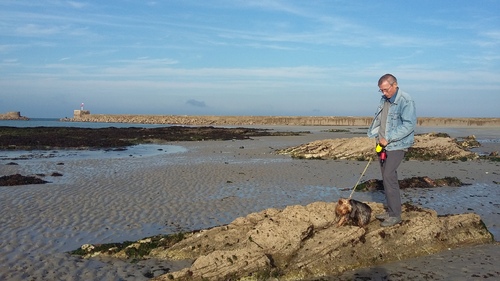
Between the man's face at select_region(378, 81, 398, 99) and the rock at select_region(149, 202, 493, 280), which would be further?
the man's face at select_region(378, 81, 398, 99)

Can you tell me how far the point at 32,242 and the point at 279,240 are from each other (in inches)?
170

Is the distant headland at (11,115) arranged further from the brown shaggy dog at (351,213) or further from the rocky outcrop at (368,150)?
the brown shaggy dog at (351,213)

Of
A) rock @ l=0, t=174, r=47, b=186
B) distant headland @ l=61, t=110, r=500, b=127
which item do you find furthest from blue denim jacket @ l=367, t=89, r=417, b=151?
distant headland @ l=61, t=110, r=500, b=127

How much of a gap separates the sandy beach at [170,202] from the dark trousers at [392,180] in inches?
33.1

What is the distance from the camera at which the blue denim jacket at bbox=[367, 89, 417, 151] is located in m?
7.06

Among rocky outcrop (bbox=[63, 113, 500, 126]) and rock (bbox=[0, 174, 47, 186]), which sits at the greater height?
rocky outcrop (bbox=[63, 113, 500, 126])

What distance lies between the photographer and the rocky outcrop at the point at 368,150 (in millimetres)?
21344

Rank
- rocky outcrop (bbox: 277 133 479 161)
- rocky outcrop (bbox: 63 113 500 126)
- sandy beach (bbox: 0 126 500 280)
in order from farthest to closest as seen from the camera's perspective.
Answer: rocky outcrop (bbox: 63 113 500 126) → rocky outcrop (bbox: 277 133 479 161) → sandy beach (bbox: 0 126 500 280)

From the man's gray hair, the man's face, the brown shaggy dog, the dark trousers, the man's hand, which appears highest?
the man's gray hair

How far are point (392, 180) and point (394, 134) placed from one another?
2.39ft

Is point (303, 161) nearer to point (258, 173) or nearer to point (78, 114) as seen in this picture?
point (258, 173)

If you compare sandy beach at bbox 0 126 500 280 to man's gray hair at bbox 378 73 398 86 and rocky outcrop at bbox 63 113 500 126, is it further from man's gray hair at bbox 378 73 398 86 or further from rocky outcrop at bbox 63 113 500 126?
rocky outcrop at bbox 63 113 500 126

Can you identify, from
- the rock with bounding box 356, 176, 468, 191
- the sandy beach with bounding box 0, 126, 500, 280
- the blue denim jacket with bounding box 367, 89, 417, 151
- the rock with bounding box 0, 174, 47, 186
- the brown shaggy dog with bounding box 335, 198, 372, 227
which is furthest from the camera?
the rock with bounding box 0, 174, 47, 186

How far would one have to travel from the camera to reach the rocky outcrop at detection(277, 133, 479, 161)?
21.3m
